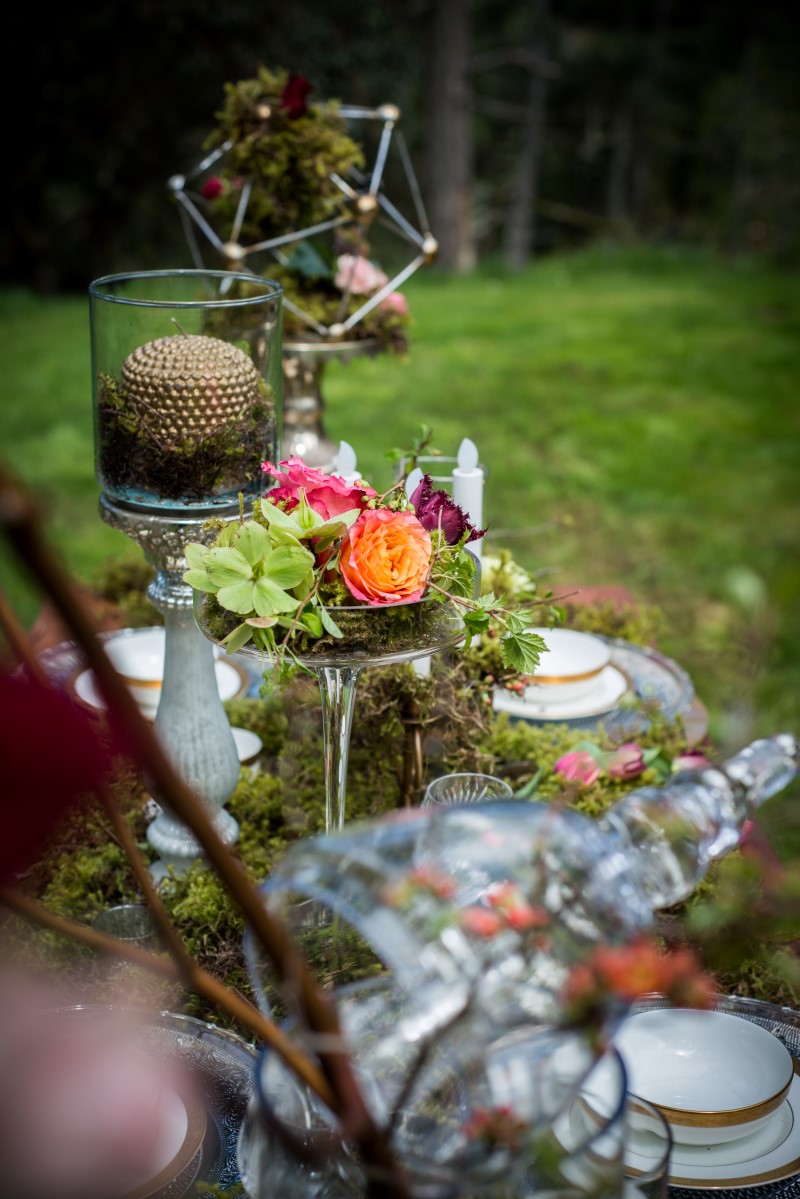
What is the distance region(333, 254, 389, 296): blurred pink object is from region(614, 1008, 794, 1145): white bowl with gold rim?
1.44m

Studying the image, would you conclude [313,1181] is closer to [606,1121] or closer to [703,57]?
[606,1121]

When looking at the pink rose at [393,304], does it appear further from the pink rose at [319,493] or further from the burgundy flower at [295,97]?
the pink rose at [319,493]

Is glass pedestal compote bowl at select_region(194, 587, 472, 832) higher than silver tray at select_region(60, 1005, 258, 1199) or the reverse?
higher

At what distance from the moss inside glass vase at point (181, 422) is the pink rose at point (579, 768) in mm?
529

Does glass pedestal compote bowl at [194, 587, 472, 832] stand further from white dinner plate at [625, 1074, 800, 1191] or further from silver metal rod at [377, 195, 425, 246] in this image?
silver metal rod at [377, 195, 425, 246]

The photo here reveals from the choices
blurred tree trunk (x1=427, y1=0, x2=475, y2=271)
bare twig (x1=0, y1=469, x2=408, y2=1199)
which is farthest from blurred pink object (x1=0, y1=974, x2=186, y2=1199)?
blurred tree trunk (x1=427, y1=0, x2=475, y2=271)

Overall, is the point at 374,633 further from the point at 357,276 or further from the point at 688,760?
the point at 357,276

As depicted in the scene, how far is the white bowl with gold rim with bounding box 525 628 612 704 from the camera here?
5.30 feet

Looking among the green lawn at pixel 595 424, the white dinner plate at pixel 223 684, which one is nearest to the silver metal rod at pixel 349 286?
the white dinner plate at pixel 223 684

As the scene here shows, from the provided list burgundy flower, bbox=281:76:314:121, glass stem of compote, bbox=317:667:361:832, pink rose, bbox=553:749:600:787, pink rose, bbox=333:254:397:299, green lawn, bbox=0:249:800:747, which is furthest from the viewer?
green lawn, bbox=0:249:800:747

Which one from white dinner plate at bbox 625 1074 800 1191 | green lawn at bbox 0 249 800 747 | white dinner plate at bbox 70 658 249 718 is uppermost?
white dinner plate at bbox 625 1074 800 1191

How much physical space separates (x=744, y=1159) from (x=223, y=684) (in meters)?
1.11

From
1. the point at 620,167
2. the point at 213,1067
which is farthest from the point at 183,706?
the point at 620,167

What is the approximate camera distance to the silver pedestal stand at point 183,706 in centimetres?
125
